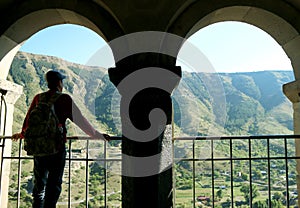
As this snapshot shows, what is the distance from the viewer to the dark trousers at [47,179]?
241cm

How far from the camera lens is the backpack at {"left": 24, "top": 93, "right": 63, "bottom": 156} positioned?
2342mm

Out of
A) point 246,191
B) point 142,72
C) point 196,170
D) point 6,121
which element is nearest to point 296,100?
point 196,170

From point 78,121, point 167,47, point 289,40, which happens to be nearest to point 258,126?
point 289,40

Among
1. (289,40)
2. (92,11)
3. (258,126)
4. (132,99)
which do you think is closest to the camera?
(132,99)

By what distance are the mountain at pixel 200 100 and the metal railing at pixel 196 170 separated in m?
0.25

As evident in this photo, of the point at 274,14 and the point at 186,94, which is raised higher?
the point at 274,14

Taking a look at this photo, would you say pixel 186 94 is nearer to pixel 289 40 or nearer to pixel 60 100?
pixel 289 40

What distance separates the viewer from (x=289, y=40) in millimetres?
3463

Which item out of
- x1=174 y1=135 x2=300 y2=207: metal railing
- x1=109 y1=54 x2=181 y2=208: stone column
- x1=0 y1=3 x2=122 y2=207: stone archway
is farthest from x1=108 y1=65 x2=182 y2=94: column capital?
x1=174 y1=135 x2=300 y2=207: metal railing

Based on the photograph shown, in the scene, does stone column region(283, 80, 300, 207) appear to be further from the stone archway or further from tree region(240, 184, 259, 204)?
the stone archway

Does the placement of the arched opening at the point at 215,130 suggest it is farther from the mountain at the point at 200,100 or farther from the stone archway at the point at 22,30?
the stone archway at the point at 22,30

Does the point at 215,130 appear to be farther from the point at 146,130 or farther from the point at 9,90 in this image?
the point at 9,90

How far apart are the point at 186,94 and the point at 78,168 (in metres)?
2.28

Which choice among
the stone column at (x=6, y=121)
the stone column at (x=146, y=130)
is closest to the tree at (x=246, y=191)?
the stone column at (x=146, y=130)
